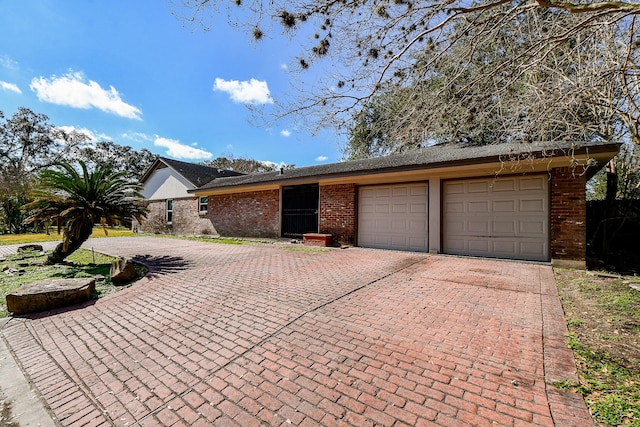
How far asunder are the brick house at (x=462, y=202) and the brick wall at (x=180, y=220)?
17.6 feet

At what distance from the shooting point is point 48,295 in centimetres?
390

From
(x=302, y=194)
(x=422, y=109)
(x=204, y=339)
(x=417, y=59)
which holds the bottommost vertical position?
(x=204, y=339)

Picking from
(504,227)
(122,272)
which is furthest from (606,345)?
(122,272)

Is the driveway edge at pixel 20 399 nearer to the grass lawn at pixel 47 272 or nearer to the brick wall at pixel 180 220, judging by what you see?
the grass lawn at pixel 47 272

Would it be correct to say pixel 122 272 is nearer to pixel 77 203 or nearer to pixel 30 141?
pixel 77 203

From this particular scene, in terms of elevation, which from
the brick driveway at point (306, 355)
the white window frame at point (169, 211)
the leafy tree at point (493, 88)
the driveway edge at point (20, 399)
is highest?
the leafy tree at point (493, 88)

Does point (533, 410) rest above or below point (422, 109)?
below

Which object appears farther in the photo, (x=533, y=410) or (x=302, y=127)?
(x=302, y=127)

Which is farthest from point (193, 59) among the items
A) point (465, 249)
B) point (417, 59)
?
point (465, 249)

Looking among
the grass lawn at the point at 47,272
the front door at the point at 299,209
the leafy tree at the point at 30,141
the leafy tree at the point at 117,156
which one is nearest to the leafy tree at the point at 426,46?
the grass lawn at the point at 47,272

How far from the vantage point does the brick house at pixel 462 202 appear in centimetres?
623

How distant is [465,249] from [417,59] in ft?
18.7

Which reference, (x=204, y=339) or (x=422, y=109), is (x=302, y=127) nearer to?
(x=422, y=109)

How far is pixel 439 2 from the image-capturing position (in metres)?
3.25
